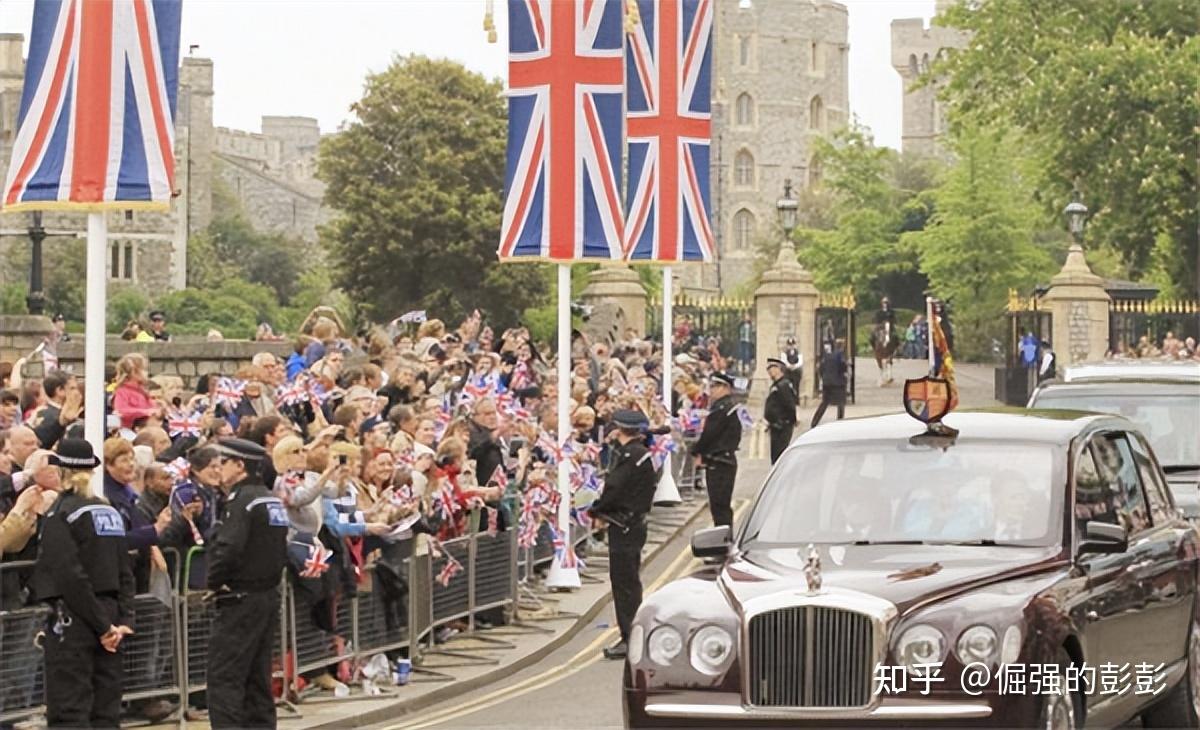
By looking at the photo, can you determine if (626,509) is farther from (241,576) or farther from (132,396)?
(241,576)

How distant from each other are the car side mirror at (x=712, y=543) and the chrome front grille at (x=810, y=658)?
1.26m

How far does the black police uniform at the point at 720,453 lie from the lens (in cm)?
2200

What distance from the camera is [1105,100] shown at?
49438mm

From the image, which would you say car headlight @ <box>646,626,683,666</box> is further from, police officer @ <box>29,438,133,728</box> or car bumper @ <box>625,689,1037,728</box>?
police officer @ <box>29,438,133,728</box>

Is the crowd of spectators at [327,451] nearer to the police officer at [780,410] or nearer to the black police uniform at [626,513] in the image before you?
the black police uniform at [626,513]

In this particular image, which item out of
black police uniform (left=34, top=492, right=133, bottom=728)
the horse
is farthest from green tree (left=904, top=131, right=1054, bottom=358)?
black police uniform (left=34, top=492, right=133, bottom=728)

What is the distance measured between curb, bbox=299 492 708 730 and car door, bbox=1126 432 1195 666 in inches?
196

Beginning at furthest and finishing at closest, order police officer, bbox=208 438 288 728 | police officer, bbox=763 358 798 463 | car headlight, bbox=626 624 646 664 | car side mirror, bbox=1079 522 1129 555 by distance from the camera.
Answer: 1. police officer, bbox=763 358 798 463
2. police officer, bbox=208 438 288 728
3. car side mirror, bbox=1079 522 1129 555
4. car headlight, bbox=626 624 646 664

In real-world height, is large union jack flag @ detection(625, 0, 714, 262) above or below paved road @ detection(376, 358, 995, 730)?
above

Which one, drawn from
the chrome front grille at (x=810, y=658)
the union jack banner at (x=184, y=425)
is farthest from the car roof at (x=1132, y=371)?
the chrome front grille at (x=810, y=658)

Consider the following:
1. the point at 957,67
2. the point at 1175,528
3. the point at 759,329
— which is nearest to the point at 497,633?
the point at 1175,528

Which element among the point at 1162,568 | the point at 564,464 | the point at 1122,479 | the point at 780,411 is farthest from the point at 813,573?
the point at 780,411

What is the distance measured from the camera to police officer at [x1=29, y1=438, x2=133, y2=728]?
11.3m

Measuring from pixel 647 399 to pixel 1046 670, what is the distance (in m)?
15.5
